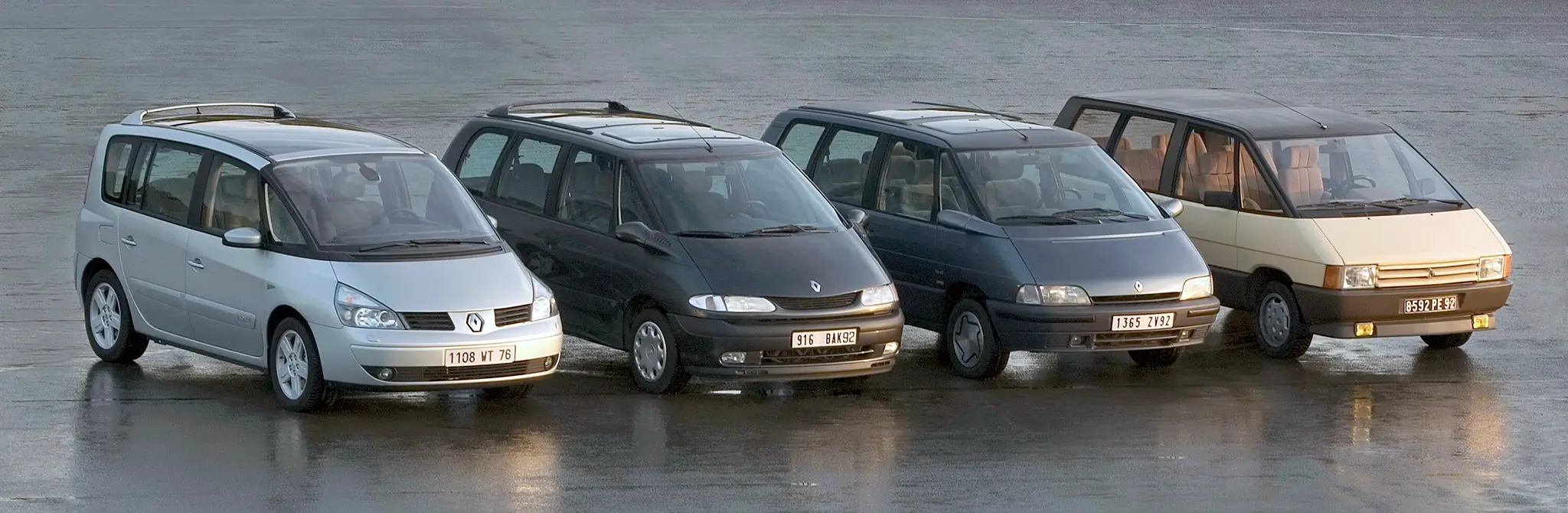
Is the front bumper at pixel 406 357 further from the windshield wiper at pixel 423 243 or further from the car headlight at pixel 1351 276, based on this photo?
the car headlight at pixel 1351 276

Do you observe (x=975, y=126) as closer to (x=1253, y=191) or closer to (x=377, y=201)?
(x=1253, y=191)

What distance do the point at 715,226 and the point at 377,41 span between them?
69.9ft

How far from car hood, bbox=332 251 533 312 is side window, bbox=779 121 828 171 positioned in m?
3.88

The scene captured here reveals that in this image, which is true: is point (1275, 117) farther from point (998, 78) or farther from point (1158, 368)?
point (998, 78)

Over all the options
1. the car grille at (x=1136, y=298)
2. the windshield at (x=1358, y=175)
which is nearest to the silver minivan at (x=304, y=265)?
the car grille at (x=1136, y=298)

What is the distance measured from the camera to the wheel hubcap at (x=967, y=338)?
1384 centimetres

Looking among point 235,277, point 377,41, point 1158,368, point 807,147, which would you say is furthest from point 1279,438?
point 377,41

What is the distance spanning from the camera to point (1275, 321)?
1489 centimetres

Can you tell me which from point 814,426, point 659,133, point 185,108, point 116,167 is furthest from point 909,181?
point 116,167

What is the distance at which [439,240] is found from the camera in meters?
12.4

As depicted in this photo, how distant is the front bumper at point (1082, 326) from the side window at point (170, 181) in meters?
5.10

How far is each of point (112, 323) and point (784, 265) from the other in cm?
433

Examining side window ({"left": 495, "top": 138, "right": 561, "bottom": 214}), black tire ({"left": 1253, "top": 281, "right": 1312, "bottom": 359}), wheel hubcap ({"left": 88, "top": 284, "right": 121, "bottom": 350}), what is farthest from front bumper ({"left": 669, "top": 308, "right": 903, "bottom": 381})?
wheel hubcap ({"left": 88, "top": 284, "right": 121, "bottom": 350})

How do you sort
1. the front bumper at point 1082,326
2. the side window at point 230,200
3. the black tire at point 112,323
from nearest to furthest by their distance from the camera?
the side window at point 230,200
the black tire at point 112,323
the front bumper at point 1082,326
